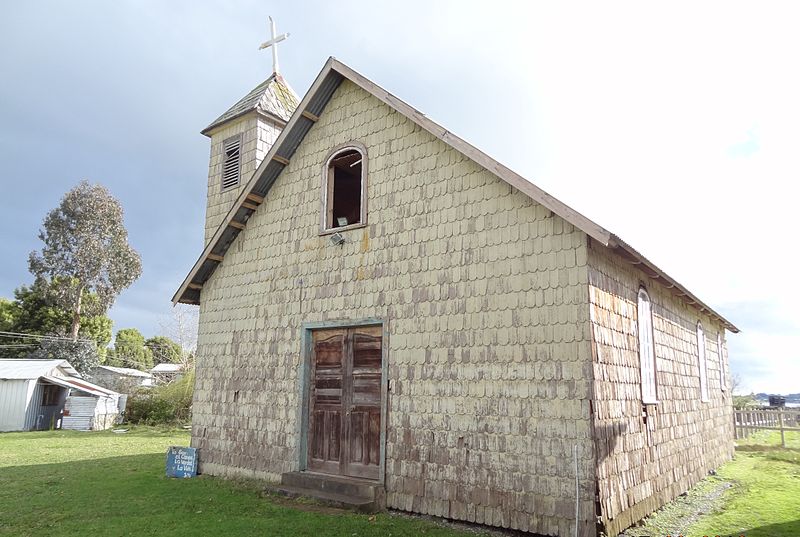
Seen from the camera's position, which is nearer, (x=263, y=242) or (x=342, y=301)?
(x=342, y=301)

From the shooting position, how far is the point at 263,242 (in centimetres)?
1245

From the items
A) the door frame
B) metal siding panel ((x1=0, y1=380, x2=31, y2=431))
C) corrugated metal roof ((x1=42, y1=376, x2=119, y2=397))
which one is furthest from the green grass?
metal siding panel ((x1=0, y1=380, x2=31, y2=431))

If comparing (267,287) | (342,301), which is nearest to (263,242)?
(267,287)

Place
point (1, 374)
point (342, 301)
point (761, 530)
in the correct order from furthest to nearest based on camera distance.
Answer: point (1, 374)
point (342, 301)
point (761, 530)

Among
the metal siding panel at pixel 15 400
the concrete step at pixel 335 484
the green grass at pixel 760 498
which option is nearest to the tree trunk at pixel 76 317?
the metal siding panel at pixel 15 400

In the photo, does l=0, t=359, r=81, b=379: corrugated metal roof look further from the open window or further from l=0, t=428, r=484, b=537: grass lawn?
the open window

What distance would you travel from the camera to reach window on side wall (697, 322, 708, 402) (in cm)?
1374

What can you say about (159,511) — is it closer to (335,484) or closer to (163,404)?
(335,484)

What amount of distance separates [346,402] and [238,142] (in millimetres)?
9685

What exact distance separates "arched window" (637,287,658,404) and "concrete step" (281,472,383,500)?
15.1 feet

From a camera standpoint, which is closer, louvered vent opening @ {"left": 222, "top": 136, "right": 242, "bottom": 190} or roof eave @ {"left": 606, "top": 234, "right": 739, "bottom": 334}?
roof eave @ {"left": 606, "top": 234, "right": 739, "bottom": 334}

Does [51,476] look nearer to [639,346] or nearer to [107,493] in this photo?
[107,493]

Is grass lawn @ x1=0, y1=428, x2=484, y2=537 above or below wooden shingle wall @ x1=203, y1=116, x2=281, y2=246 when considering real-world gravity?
below

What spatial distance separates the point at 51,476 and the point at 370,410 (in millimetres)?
8461
